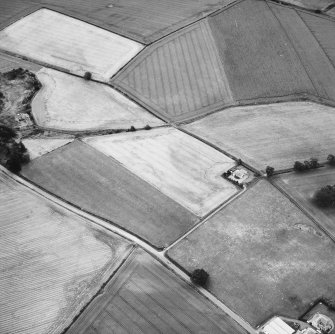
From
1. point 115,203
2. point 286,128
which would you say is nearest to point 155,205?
point 115,203

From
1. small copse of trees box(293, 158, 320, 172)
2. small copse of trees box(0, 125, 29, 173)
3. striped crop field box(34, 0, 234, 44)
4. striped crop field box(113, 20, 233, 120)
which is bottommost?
small copse of trees box(0, 125, 29, 173)

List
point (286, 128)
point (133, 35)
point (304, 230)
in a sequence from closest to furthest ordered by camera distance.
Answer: point (304, 230) < point (286, 128) < point (133, 35)

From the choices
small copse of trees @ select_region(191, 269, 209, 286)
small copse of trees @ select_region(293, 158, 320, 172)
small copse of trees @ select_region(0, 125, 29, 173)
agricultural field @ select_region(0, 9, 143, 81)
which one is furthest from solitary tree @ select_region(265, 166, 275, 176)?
agricultural field @ select_region(0, 9, 143, 81)

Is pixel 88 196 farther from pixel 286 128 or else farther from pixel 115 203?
pixel 286 128

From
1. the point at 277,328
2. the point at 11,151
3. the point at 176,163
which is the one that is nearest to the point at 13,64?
the point at 11,151

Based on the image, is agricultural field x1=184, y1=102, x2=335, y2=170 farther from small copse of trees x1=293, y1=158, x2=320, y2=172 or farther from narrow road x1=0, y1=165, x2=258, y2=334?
narrow road x1=0, y1=165, x2=258, y2=334

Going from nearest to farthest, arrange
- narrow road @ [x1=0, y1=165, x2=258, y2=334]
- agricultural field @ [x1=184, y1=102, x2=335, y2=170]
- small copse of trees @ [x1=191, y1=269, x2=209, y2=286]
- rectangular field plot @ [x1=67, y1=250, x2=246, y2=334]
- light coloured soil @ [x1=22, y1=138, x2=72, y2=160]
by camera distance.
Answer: rectangular field plot @ [x1=67, y1=250, x2=246, y2=334] → narrow road @ [x1=0, y1=165, x2=258, y2=334] → small copse of trees @ [x1=191, y1=269, x2=209, y2=286] → light coloured soil @ [x1=22, y1=138, x2=72, y2=160] → agricultural field @ [x1=184, y1=102, x2=335, y2=170]

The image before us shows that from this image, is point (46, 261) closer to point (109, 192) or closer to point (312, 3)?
point (109, 192)

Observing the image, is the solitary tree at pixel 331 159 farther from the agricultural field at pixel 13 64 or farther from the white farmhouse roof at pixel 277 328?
the agricultural field at pixel 13 64
